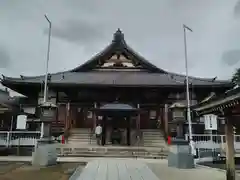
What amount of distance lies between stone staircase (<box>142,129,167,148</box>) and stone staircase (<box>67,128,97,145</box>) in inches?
170

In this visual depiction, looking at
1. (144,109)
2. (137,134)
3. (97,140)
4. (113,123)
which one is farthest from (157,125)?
(97,140)

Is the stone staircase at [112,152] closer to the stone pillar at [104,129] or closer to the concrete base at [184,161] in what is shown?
the stone pillar at [104,129]

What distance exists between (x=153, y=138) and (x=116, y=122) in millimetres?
3493

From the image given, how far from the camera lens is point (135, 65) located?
27.5 meters

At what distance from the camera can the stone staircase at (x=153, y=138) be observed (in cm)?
1971

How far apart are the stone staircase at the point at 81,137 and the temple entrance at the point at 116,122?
1232 mm

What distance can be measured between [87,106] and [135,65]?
7628mm

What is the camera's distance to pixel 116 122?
68.7ft

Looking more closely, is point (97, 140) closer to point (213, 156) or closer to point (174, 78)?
point (213, 156)

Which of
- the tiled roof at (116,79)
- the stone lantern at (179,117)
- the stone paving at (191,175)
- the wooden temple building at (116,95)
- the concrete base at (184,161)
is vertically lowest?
the stone paving at (191,175)

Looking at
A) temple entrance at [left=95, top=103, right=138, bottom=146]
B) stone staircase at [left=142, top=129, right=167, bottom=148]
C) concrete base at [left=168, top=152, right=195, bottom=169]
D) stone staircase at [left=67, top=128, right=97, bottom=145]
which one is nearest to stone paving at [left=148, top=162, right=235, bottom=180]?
concrete base at [left=168, top=152, right=195, bottom=169]

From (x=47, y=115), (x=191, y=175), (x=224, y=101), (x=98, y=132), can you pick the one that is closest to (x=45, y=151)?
(x=47, y=115)

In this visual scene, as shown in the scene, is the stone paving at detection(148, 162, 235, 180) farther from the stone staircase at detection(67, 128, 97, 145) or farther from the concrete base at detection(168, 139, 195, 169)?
the stone staircase at detection(67, 128, 97, 145)

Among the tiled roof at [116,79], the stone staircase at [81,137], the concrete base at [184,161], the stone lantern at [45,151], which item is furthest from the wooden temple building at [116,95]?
the concrete base at [184,161]
